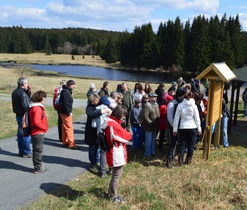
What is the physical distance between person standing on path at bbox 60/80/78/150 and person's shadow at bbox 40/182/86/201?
237 cm

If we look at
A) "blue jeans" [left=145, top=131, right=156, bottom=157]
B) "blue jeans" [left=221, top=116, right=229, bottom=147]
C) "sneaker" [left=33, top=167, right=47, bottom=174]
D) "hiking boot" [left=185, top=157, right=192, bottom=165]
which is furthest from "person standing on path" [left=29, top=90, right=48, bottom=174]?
"blue jeans" [left=221, top=116, right=229, bottom=147]

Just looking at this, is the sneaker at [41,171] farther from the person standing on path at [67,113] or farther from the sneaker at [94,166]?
the person standing on path at [67,113]

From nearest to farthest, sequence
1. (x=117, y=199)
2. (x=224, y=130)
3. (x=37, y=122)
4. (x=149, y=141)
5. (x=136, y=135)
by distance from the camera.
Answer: (x=117, y=199), (x=37, y=122), (x=149, y=141), (x=136, y=135), (x=224, y=130)

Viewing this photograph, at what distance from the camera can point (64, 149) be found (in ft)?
28.0

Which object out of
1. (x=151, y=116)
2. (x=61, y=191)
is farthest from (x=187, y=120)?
(x=61, y=191)

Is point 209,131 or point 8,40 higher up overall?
point 8,40

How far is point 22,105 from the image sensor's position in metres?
7.35

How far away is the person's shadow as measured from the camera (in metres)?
5.65

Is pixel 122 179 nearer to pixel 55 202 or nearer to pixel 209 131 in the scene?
pixel 55 202

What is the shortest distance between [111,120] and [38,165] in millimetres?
2357

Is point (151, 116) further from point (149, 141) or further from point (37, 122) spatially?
point (37, 122)

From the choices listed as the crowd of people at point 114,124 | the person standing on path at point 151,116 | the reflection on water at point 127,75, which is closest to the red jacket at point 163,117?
the crowd of people at point 114,124

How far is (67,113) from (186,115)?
3173 mm

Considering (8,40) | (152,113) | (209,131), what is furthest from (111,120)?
(8,40)
